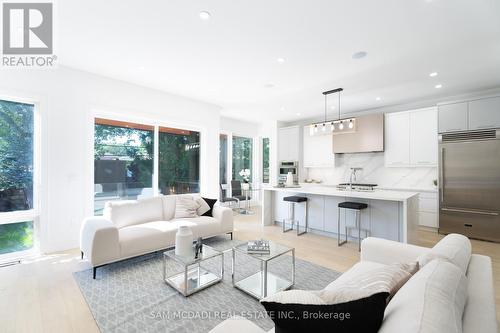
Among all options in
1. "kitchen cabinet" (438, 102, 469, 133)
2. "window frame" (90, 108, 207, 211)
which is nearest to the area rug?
"window frame" (90, 108, 207, 211)

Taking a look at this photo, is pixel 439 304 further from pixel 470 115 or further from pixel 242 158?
pixel 242 158

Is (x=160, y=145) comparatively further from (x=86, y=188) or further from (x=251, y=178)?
(x=251, y=178)

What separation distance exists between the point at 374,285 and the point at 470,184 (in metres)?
4.62

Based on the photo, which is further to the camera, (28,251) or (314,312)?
(28,251)

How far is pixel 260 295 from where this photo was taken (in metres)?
2.28

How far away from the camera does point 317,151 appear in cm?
657

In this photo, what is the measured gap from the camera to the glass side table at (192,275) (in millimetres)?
2365

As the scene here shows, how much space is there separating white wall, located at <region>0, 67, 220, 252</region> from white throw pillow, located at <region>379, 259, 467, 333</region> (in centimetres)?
436

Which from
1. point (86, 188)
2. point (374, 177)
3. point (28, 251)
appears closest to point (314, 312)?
point (86, 188)

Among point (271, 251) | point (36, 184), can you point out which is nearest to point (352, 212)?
point (271, 251)

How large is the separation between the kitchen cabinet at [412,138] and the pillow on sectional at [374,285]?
457 cm

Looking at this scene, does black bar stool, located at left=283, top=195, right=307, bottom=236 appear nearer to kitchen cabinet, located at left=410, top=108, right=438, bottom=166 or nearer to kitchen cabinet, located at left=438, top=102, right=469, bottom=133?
kitchen cabinet, located at left=410, top=108, right=438, bottom=166

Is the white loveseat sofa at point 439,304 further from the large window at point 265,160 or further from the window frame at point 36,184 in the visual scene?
the large window at point 265,160

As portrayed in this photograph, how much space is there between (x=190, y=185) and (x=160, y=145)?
1167mm
